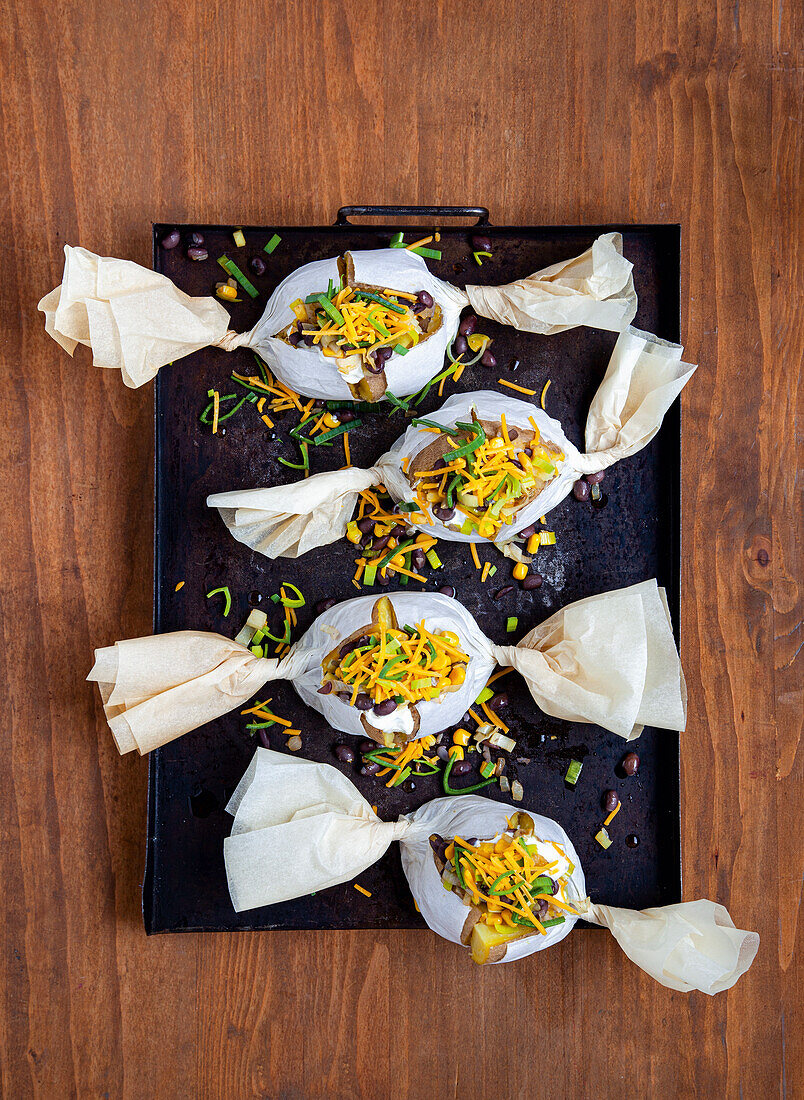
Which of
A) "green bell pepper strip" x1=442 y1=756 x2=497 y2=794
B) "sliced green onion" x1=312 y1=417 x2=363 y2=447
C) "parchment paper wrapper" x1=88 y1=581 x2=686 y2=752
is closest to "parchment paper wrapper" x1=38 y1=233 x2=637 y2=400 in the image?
"sliced green onion" x1=312 y1=417 x2=363 y2=447

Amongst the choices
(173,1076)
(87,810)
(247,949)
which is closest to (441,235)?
(87,810)

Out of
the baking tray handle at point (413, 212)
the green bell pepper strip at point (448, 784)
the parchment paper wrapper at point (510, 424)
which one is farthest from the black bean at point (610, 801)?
the baking tray handle at point (413, 212)

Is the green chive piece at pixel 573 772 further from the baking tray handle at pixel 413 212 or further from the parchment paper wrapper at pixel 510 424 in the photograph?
the baking tray handle at pixel 413 212

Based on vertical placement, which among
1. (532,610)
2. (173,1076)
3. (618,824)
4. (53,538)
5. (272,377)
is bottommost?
(173,1076)

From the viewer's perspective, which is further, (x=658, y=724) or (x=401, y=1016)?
(x=401, y=1016)

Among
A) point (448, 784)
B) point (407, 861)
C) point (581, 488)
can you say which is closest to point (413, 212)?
point (581, 488)

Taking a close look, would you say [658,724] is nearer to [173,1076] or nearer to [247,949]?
[247,949]
